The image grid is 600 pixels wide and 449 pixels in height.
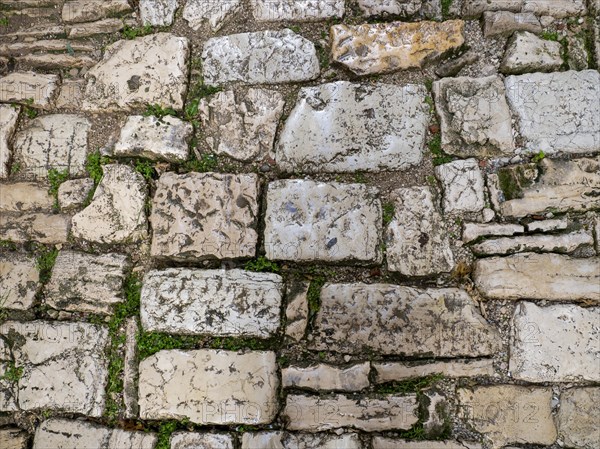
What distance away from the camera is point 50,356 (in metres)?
2.40

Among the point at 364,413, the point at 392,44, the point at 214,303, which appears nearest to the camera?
the point at 364,413

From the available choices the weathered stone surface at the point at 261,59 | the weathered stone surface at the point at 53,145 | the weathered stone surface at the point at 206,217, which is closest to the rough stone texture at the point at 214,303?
the weathered stone surface at the point at 206,217

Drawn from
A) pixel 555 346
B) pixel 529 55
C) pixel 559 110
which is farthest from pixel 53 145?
pixel 555 346

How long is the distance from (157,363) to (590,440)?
7.13ft

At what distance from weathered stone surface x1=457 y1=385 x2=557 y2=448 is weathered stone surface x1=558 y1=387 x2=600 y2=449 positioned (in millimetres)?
68

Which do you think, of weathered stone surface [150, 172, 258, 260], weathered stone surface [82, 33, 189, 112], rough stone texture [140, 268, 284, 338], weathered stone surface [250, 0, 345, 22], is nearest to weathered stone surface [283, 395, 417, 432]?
rough stone texture [140, 268, 284, 338]

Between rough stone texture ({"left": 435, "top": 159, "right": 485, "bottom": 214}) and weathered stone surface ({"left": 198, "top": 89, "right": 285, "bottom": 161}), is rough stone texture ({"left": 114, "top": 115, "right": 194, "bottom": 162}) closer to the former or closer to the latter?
weathered stone surface ({"left": 198, "top": 89, "right": 285, "bottom": 161})

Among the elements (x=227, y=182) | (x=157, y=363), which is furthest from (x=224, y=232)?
(x=157, y=363)

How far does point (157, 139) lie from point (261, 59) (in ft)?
2.33

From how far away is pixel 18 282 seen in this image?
8.13 feet

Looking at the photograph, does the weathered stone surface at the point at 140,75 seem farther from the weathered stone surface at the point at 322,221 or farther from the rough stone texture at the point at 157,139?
the weathered stone surface at the point at 322,221

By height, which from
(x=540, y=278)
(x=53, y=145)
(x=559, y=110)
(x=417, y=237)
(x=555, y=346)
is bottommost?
(x=555, y=346)

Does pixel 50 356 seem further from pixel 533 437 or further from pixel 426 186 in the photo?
pixel 533 437

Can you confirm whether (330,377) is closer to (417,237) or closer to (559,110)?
(417,237)
